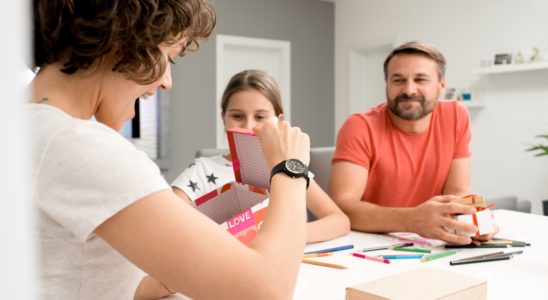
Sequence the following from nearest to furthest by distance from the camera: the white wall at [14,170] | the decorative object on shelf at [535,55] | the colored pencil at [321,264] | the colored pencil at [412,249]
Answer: the white wall at [14,170] < the colored pencil at [321,264] < the colored pencil at [412,249] < the decorative object on shelf at [535,55]

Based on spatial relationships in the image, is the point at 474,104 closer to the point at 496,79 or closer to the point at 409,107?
the point at 496,79

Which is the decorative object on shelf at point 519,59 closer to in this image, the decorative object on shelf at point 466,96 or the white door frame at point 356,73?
the decorative object on shelf at point 466,96

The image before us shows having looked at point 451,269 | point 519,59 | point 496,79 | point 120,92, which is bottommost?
point 451,269

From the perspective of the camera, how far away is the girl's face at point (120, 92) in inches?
30.6

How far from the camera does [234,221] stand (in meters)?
0.90

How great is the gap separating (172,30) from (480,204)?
3.06 feet

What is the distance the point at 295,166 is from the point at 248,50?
16.0ft

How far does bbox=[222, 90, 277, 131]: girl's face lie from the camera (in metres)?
1.75

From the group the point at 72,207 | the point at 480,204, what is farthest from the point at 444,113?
the point at 72,207

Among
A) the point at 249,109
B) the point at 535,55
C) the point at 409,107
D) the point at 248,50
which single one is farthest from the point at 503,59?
the point at 249,109

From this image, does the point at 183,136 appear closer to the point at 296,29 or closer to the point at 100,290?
the point at 296,29

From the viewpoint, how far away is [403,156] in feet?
6.45

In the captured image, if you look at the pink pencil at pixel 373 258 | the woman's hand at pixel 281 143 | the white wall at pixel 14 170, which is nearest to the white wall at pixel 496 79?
the pink pencil at pixel 373 258

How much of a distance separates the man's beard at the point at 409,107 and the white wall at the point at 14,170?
6.17 ft
